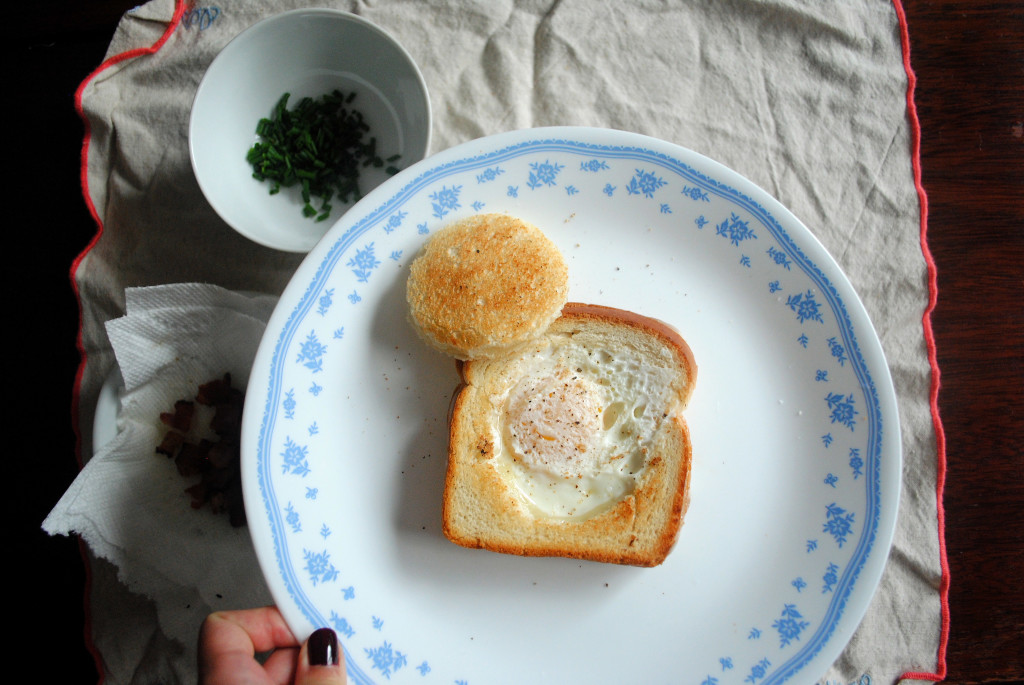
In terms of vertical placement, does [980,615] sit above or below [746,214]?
below

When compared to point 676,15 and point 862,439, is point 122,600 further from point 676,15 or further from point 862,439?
point 676,15

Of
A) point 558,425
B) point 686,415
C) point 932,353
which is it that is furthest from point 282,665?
point 932,353

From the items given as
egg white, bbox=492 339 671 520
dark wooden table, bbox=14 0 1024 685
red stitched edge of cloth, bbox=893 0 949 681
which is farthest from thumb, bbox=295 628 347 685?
red stitched edge of cloth, bbox=893 0 949 681

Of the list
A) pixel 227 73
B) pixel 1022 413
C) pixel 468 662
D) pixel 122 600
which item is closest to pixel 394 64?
pixel 227 73

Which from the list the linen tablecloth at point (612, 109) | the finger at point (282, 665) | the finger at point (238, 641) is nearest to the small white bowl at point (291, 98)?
the linen tablecloth at point (612, 109)

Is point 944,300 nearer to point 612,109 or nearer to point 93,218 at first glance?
point 612,109

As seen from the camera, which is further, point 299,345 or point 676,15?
point 676,15

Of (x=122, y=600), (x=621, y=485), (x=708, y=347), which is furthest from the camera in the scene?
(x=122, y=600)

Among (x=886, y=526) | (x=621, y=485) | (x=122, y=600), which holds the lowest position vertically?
(x=122, y=600)

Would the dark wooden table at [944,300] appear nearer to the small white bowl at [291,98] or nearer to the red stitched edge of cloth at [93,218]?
the red stitched edge of cloth at [93,218]
